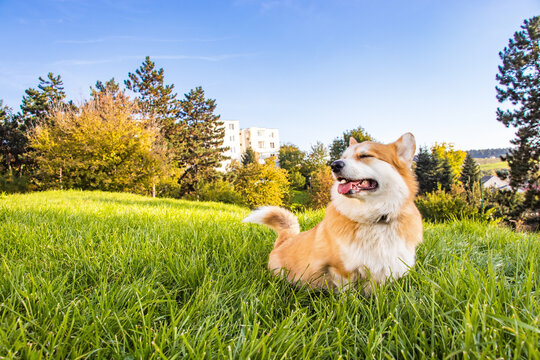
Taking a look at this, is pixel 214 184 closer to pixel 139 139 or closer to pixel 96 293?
pixel 139 139

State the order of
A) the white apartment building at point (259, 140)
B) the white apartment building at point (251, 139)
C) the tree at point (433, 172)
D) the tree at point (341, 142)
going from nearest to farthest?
the tree at point (433, 172), the tree at point (341, 142), the white apartment building at point (251, 139), the white apartment building at point (259, 140)

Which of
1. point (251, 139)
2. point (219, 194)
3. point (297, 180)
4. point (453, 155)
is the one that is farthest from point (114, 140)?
point (251, 139)

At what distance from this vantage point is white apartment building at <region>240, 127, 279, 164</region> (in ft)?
260

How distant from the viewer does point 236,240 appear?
279cm

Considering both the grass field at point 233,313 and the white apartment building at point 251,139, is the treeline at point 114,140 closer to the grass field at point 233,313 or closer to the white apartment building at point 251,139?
the grass field at point 233,313

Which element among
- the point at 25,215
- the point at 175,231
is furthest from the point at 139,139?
the point at 175,231

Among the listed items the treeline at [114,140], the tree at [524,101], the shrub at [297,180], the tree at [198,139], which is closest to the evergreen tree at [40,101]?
the treeline at [114,140]

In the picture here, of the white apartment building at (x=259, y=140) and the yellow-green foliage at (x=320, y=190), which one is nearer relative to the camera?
the yellow-green foliage at (x=320, y=190)

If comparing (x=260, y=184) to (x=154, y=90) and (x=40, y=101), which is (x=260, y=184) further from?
(x=40, y=101)

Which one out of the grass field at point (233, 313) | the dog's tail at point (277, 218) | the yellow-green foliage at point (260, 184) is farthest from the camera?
the yellow-green foliage at point (260, 184)

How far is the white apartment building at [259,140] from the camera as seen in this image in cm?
7925

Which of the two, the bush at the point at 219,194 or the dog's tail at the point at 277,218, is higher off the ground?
the dog's tail at the point at 277,218

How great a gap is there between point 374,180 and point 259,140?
79337 mm

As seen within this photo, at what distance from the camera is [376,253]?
1771 mm
